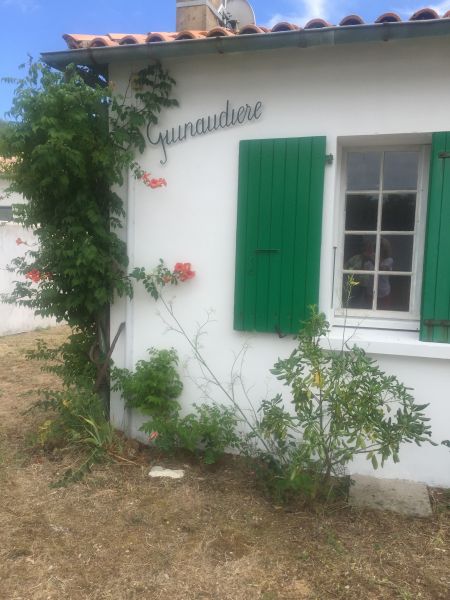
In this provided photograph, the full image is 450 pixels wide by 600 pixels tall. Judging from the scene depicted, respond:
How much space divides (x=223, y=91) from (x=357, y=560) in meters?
3.42

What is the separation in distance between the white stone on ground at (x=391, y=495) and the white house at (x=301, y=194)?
4.0 inches

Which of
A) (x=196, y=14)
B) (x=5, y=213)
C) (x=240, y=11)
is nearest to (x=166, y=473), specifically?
(x=196, y=14)

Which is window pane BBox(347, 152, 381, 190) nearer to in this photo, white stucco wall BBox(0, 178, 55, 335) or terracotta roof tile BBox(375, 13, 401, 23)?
terracotta roof tile BBox(375, 13, 401, 23)

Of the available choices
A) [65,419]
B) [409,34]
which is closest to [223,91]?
[409,34]

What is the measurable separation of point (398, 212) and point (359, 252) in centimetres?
42

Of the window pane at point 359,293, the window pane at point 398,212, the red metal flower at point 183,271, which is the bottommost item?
the window pane at point 359,293

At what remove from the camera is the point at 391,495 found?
3570mm

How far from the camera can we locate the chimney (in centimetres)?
494

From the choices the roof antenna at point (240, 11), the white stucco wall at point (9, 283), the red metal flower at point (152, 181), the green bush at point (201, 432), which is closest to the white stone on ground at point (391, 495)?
the green bush at point (201, 432)

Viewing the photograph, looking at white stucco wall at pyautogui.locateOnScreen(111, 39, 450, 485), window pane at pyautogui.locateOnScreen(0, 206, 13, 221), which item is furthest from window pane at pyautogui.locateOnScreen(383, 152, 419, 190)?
window pane at pyautogui.locateOnScreen(0, 206, 13, 221)

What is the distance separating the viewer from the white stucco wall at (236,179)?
11.9 ft

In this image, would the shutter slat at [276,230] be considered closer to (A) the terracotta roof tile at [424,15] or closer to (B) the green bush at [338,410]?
(B) the green bush at [338,410]

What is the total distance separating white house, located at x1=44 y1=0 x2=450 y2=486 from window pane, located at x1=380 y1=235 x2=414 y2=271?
0.03 ft

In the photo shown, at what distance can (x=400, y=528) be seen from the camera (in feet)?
10.5
